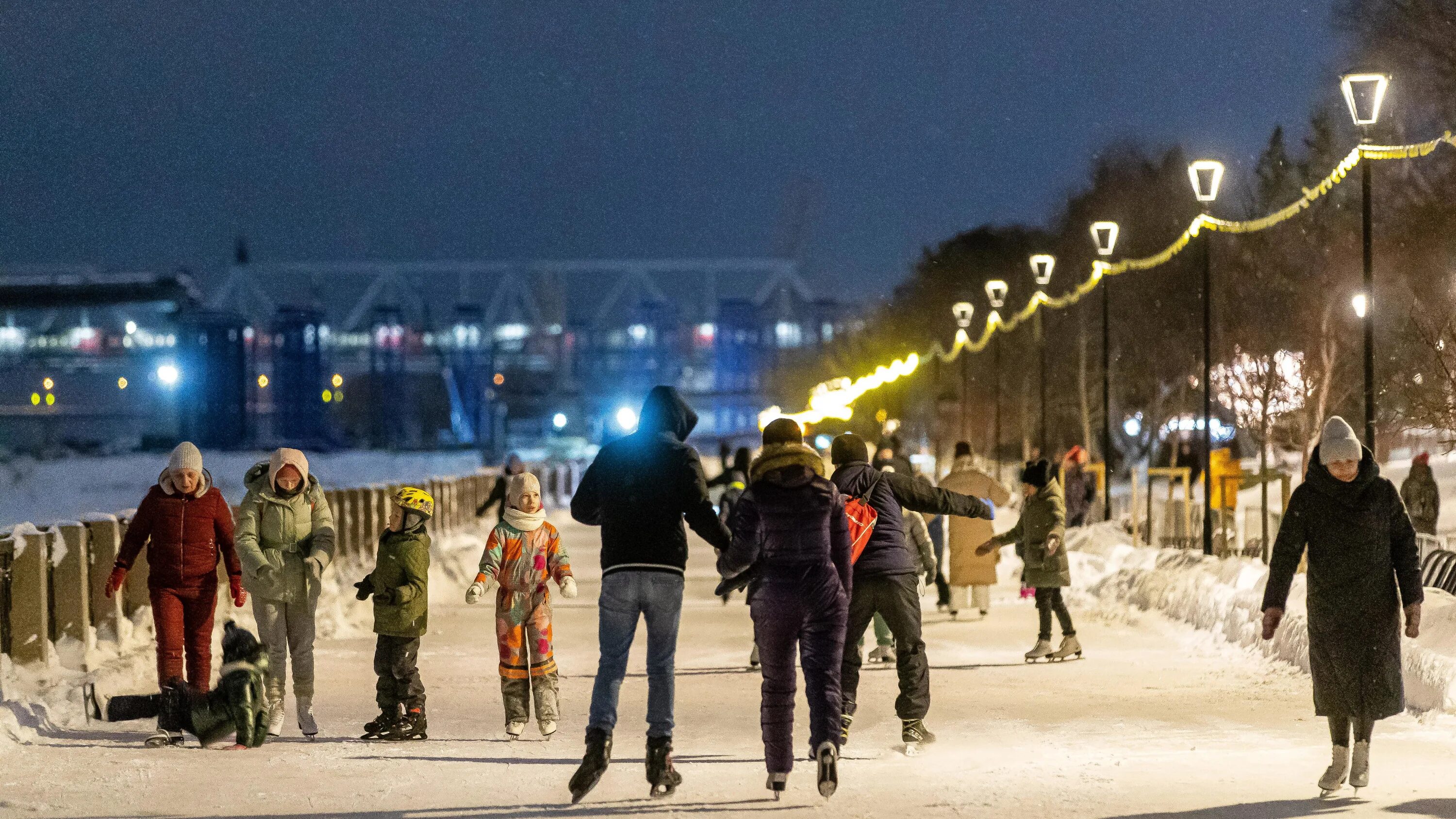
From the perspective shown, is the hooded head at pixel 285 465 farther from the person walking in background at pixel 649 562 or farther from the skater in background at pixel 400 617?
the person walking in background at pixel 649 562

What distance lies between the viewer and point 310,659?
10164mm

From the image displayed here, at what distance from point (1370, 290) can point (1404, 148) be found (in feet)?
4.03

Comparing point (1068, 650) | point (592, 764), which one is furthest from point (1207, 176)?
point (592, 764)

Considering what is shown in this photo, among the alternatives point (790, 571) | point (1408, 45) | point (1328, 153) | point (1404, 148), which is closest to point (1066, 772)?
point (790, 571)

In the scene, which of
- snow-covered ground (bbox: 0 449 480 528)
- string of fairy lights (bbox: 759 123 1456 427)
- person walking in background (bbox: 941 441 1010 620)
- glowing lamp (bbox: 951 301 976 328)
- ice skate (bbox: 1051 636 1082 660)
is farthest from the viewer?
snow-covered ground (bbox: 0 449 480 528)

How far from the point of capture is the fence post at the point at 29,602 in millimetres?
10930

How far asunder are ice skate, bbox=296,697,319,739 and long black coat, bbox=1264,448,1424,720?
490cm

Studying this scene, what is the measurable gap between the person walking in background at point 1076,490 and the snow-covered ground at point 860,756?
13336 mm

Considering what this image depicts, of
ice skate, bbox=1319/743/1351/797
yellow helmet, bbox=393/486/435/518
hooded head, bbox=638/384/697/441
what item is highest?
hooded head, bbox=638/384/697/441

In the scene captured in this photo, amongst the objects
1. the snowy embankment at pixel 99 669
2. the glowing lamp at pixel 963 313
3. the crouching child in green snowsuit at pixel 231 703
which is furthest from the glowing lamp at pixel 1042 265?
the crouching child in green snowsuit at pixel 231 703

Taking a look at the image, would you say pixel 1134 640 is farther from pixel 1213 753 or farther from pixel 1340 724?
pixel 1340 724

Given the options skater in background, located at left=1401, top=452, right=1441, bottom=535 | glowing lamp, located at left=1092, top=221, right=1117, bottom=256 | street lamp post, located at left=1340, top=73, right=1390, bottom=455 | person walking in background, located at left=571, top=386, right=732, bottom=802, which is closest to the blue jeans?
person walking in background, located at left=571, top=386, right=732, bottom=802

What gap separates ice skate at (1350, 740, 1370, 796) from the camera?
7.96 meters

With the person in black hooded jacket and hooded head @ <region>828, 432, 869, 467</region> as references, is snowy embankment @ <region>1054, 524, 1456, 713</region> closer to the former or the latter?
the person in black hooded jacket
